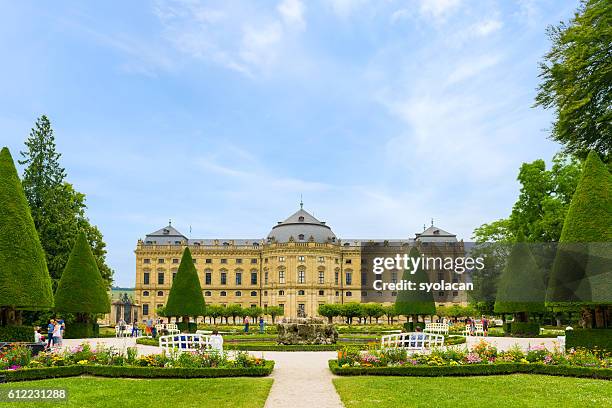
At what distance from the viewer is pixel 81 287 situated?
26.4 m

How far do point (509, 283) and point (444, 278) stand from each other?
50.8m

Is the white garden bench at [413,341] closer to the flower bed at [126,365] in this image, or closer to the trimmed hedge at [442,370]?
the trimmed hedge at [442,370]

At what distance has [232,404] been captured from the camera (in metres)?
9.20

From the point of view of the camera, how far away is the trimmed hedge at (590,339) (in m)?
15.5

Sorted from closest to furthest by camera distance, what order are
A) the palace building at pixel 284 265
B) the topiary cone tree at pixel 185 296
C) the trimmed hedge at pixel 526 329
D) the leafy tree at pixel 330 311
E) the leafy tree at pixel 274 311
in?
1. the trimmed hedge at pixel 526 329
2. the topiary cone tree at pixel 185 296
3. the leafy tree at pixel 330 311
4. the leafy tree at pixel 274 311
5. the palace building at pixel 284 265

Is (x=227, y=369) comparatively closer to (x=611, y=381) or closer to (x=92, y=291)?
(x=611, y=381)

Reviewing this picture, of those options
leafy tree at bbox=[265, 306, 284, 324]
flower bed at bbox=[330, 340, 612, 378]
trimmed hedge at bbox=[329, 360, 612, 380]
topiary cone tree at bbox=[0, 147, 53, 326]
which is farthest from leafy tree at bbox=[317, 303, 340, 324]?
trimmed hedge at bbox=[329, 360, 612, 380]

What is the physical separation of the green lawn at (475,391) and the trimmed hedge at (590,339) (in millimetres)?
4246

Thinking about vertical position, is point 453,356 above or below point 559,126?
below

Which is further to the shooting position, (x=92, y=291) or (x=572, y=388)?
(x=92, y=291)

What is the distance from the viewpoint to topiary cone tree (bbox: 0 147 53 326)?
17.1 m

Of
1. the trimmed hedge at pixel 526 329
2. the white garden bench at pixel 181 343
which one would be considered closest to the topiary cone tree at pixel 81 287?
the white garden bench at pixel 181 343

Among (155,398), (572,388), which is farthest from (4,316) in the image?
(572,388)

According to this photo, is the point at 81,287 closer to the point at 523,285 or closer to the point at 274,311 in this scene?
the point at 523,285
